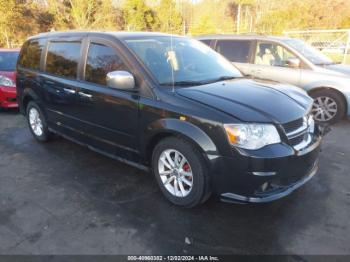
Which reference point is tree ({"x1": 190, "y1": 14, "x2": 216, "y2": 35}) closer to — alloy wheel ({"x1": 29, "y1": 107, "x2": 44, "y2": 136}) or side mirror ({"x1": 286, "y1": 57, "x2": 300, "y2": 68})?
side mirror ({"x1": 286, "y1": 57, "x2": 300, "y2": 68})

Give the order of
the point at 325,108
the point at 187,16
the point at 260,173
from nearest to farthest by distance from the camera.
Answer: the point at 260,173, the point at 325,108, the point at 187,16

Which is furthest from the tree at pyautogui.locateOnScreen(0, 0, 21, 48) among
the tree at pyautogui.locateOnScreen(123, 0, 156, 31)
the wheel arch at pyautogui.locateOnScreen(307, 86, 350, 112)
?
the wheel arch at pyautogui.locateOnScreen(307, 86, 350, 112)

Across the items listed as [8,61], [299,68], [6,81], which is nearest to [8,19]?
[8,61]

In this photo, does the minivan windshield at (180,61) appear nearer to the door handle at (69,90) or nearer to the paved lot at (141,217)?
the door handle at (69,90)

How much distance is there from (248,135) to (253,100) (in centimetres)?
48

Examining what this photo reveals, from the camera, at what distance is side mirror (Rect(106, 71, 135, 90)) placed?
10.3ft

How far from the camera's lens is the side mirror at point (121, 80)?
3.15 meters

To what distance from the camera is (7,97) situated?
7141mm

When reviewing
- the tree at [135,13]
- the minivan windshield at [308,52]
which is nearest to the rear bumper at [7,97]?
the minivan windshield at [308,52]

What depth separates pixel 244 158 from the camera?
104 inches

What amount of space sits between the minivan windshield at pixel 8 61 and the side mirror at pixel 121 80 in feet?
18.5

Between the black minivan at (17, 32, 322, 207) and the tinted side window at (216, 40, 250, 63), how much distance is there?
2803mm

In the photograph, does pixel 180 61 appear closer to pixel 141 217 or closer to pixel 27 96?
pixel 141 217

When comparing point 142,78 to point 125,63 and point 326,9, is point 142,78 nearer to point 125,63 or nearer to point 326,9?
point 125,63
